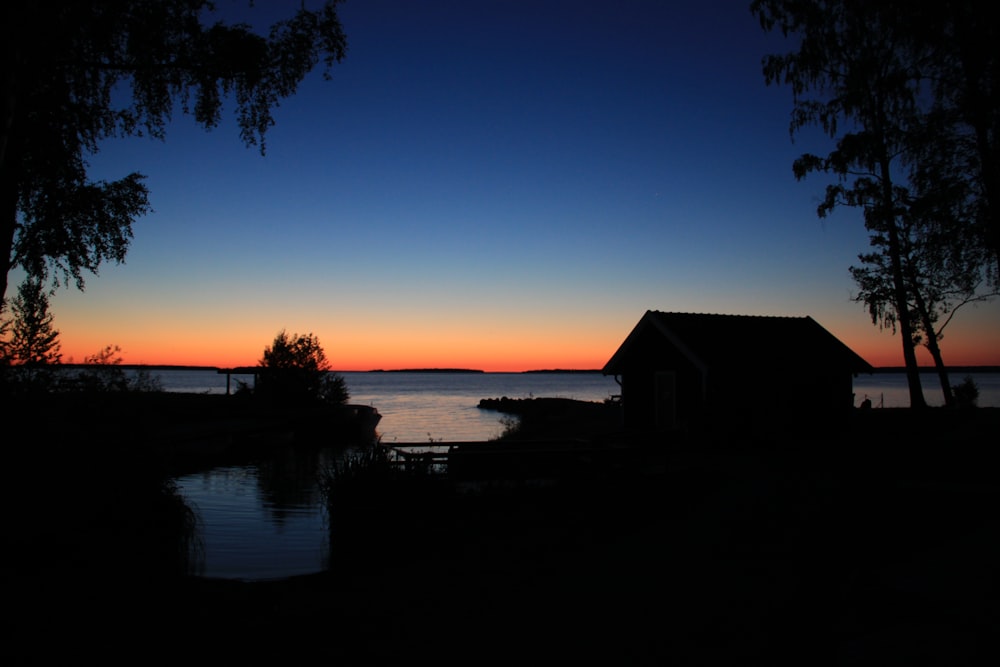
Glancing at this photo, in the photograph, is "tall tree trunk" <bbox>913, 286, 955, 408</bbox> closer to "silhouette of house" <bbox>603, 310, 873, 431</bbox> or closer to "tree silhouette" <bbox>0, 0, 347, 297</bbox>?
"silhouette of house" <bbox>603, 310, 873, 431</bbox>

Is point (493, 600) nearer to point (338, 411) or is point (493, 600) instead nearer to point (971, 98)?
point (971, 98)

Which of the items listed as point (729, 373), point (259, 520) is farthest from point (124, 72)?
point (729, 373)

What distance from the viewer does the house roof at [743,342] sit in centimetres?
2070

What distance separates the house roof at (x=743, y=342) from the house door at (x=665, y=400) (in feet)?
4.00

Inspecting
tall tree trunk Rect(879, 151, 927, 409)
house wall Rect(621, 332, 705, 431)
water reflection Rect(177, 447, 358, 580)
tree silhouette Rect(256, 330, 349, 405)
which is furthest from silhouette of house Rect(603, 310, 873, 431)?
tree silhouette Rect(256, 330, 349, 405)

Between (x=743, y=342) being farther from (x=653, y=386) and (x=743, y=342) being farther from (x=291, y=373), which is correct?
(x=291, y=373)

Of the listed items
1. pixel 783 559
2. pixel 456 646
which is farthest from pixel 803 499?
pixel 456 646

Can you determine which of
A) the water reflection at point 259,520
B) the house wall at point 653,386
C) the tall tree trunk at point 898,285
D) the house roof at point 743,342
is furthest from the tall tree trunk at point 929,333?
the water reflection at point 259,520

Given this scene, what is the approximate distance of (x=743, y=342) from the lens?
22.0 metres

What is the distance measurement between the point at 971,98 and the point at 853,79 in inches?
280

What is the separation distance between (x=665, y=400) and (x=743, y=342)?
337 cm

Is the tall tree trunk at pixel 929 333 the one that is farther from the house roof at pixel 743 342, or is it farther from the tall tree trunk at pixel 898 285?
the house roof at pixel 743 342

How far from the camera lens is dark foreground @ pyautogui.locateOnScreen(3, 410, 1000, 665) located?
6.33 m

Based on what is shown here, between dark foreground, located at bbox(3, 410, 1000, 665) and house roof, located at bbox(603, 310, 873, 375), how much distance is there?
A: 6.95 m
